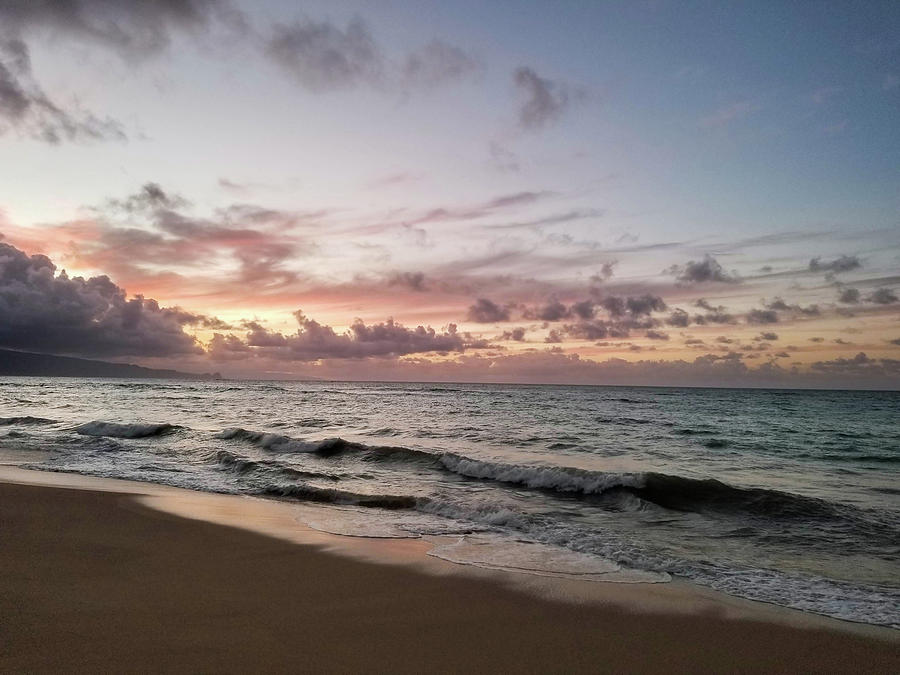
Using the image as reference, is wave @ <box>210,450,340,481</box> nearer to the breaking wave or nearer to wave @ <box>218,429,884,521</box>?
the breaking wave

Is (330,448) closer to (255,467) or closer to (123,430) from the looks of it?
(255,467)

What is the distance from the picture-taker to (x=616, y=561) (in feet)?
25.7

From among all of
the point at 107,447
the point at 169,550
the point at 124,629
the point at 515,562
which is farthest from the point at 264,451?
the point at 124,629

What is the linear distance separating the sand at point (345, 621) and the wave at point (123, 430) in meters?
19.5

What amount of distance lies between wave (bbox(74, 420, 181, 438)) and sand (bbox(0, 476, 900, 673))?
19.5 metres

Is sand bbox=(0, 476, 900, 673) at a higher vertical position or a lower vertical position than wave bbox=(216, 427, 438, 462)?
higher

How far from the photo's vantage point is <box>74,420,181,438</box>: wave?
25.1 m

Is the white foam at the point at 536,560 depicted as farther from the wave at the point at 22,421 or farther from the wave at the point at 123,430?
the wave at the point at 22,421

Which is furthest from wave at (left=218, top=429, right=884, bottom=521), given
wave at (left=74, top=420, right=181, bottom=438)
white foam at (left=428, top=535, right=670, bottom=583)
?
wave at (left=74, top=420, right=181, bottom=438)

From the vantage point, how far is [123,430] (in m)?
25.6

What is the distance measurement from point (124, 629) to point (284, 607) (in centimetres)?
134

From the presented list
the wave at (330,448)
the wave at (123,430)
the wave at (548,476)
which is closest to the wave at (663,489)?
the wave at (548,476)

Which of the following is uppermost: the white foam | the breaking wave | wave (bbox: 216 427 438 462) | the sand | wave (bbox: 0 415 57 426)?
the sand

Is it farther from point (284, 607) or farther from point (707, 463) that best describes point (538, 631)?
point (707, 463)
